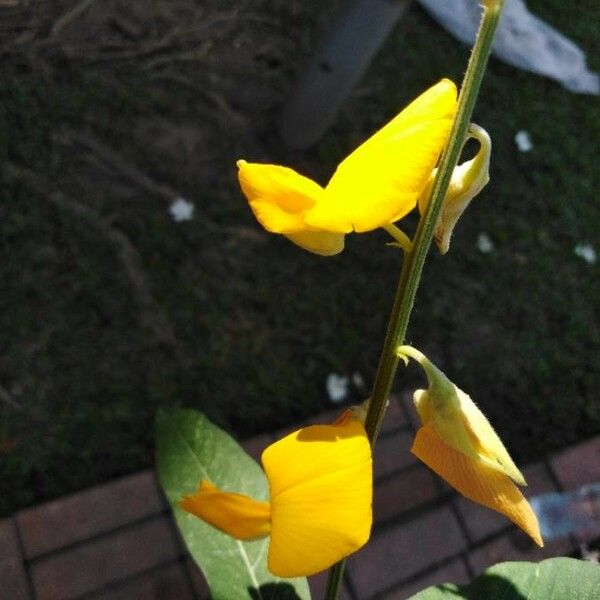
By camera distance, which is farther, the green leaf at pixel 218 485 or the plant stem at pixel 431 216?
the green leaf at pixel 218 485

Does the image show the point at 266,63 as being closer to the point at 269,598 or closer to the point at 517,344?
the point at 517,344

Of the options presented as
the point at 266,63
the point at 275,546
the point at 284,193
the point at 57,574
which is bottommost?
the point at 57,574

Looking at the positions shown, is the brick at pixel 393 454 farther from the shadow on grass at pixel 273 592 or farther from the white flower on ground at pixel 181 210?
the shadow on grass at pixel 273 592

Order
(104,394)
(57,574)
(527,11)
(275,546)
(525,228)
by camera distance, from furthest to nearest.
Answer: (527,11), (525,228), (104,394), (57,574), (275,546)

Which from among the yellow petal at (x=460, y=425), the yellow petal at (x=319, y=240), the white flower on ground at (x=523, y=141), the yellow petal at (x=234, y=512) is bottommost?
the white flower on ground at (x=523, y=141)

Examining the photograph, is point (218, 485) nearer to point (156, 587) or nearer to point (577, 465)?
point (156, 587)

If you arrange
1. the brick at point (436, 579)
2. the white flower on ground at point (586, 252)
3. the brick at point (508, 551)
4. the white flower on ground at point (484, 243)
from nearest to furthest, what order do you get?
the brick at point (436, 579) < the brick at point (508, 551) < the white flower on ground at point (484, 243) < the white flower on ground at point (586, 252)

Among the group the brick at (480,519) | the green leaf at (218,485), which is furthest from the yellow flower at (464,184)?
the brick at (480,519)

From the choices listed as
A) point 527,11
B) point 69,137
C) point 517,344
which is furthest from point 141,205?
point 527,11
